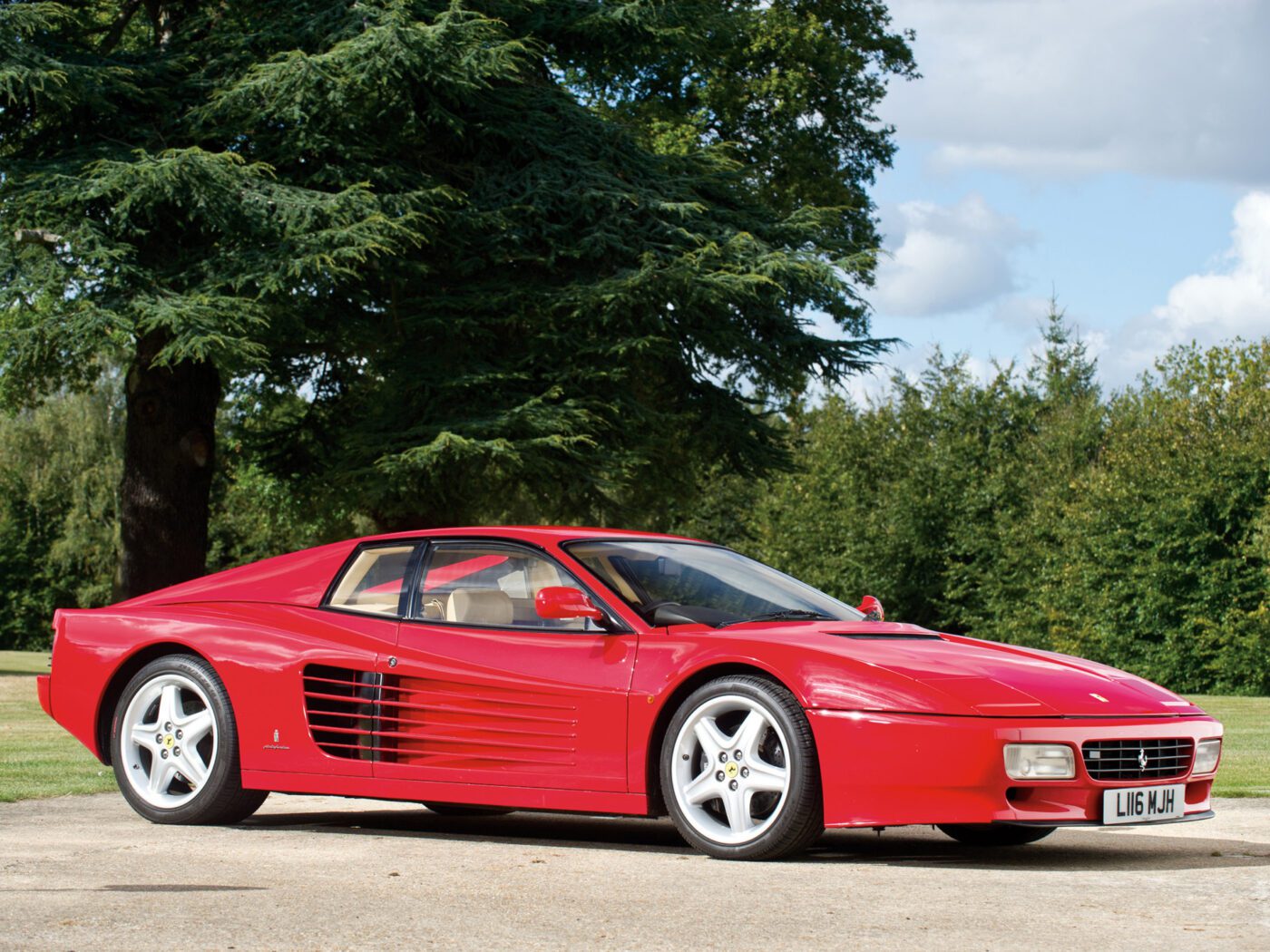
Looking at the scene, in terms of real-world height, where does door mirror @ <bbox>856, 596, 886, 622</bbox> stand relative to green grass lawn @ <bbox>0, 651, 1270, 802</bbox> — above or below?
above

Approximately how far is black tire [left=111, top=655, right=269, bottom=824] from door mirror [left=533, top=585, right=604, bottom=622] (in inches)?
68.7

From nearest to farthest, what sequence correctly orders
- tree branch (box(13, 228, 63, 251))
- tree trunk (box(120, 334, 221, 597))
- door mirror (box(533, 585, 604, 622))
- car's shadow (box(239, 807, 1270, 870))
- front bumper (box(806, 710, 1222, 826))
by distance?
front bumper (box(806, 710, 1222, 826)) → car's shadow (box(239, 807, 1270, 870)) → door mirror (box(533, 585, 604, 622)) → tree branch (box(13, 228, 63, 251)) → tree trunk (box(120, 334, 221, 597))

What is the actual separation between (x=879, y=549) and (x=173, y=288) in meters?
21.5

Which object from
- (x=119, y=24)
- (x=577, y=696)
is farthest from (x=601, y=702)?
(x=119, y=24)

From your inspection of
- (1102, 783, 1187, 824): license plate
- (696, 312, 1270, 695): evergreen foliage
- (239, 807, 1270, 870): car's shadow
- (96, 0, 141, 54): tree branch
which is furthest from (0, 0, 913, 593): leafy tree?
(1102, 783, 1187, 824): license plate

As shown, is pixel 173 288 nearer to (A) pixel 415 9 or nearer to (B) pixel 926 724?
(A) pixel 415 9

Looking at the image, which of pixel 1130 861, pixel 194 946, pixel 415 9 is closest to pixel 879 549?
pixel 415 9

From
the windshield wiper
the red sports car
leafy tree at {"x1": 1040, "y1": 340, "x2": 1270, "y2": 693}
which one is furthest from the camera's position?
leafy tree at {"x1": 1040, "y1": 340, "x2": 1270, "y2": 693}

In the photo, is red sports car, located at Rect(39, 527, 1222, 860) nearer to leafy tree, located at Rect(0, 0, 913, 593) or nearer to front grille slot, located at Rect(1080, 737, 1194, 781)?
front grille slot, located at Rect(1080, 737, 1194, 781)

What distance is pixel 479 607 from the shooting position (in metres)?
7.61

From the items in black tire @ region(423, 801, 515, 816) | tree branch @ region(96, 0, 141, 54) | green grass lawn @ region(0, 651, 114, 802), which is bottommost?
green grass lawn @ region(0, 651, 114, 802)

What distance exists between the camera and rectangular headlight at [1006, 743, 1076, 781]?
622 centimetres

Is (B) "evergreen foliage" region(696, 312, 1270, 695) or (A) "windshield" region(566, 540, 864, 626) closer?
(A) "windshield" region(566, 540, 864, 626)

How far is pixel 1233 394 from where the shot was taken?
29469mm
